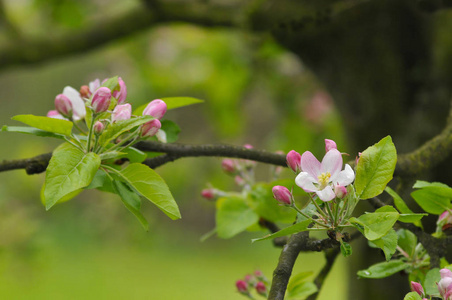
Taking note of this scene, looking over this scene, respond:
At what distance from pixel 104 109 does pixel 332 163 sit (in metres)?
0.18

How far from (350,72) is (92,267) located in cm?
216

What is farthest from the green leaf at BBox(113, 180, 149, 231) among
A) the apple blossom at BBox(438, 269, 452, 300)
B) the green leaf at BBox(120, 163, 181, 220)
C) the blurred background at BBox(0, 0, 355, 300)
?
the blurred background at BBox(0, 0, 355, 300)

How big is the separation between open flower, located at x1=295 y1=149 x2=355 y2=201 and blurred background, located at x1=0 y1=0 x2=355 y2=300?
0.84m

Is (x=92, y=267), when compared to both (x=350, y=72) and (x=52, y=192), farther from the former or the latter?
(x=52, y=192)

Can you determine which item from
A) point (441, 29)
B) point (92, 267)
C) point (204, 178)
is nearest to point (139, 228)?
point (204, 178)

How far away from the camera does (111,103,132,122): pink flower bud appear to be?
1.52 ft

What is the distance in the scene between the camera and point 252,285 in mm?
613

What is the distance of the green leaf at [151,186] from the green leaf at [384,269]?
6.9 inches

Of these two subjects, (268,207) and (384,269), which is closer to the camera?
(384,269)

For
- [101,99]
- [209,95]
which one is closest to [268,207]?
[101,99]

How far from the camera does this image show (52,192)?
1.29 feet

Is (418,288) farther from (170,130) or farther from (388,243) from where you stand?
(170,130)

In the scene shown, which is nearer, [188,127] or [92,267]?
[92,267]

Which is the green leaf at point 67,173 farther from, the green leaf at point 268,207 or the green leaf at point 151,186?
the green leaf at point 268,207
